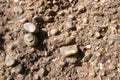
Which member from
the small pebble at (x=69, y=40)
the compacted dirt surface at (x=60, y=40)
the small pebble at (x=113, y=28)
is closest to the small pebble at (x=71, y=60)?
the compacted dirt surface at (x=60, y=40)

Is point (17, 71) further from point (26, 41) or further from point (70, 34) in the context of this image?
point (70, 34)

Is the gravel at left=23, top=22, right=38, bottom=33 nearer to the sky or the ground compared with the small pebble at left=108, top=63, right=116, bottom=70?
nearer to the sky

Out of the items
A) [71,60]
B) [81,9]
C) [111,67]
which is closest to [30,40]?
[71,60]

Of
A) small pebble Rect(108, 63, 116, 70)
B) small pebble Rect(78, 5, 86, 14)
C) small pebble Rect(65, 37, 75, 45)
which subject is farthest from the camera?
small pebble Rect(78, 5, 86, 14)

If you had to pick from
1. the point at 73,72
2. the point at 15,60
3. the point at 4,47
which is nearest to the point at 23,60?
the point at 15,60

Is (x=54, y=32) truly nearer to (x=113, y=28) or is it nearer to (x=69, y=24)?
(x=69, y=24)

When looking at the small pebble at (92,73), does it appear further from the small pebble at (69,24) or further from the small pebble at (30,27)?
the small pebble at (30,27)

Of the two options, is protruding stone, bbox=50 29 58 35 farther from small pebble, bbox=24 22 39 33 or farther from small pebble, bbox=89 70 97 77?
small pebble, bbox=89 70 97 77

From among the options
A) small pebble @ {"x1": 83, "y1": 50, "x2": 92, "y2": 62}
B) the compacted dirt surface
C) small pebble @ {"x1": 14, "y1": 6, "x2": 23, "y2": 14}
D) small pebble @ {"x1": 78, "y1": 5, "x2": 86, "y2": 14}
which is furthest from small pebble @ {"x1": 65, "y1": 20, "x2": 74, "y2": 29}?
small pebble @ {"x1": 14, "y1": 6, "x2": 23, "y2": 14}
